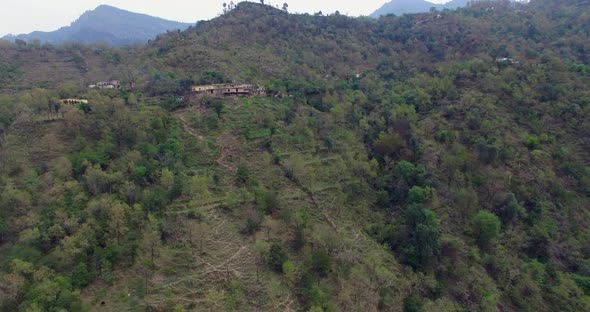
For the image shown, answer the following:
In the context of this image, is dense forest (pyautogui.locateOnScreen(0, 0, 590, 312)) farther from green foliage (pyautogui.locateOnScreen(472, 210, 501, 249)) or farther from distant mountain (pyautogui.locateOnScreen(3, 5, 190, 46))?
distant mountain (pyautogui.locateOnScreen(3, 5, 190, 46))

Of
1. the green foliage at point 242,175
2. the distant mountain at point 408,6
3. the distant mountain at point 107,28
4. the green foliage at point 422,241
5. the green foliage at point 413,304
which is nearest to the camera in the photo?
the green foliage at point 413,304

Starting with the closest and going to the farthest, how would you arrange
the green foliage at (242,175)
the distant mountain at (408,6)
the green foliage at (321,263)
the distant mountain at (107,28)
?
1. the green foliage at (321,263)
2. the green foliage at (242,175)
3. the distant mountain at (107,28)
4. the distant mountain at (408,6)

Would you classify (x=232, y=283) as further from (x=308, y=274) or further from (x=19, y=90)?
(x=19, y=90)

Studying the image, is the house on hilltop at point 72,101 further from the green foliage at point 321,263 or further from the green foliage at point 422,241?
the green foliage at point 422,241

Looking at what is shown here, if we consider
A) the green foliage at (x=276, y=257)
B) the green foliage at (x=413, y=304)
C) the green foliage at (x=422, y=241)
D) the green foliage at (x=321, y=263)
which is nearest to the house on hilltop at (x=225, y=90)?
the green foliage at (x=276, y=257)

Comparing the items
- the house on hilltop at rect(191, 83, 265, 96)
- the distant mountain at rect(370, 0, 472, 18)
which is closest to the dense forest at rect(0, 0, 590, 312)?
the house on hilltop at rect(191, 83, 265, 96)

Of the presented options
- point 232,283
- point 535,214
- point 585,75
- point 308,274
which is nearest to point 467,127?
point 535,214
